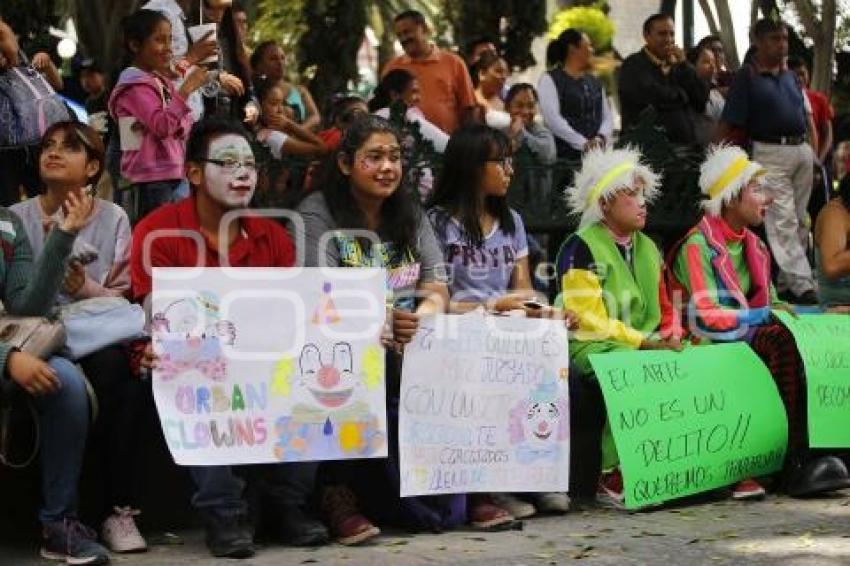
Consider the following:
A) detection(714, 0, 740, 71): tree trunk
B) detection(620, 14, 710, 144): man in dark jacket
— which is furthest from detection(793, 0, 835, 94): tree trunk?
detection(620, 14, 710, 144): man in dark jacket

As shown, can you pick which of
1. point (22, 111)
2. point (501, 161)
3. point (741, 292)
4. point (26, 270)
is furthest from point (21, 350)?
point (741, 292)

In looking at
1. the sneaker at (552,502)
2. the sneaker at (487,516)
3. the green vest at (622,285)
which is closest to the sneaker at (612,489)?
the sneaker at (552,502)

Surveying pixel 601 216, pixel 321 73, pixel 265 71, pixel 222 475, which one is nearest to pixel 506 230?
pixel 601 216

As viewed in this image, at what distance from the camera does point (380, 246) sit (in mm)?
7770

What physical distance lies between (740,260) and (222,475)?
3107 millimetres

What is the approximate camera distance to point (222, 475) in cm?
700

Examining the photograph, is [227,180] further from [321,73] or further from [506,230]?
[321,73]

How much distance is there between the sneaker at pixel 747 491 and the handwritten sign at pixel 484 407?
0.97m

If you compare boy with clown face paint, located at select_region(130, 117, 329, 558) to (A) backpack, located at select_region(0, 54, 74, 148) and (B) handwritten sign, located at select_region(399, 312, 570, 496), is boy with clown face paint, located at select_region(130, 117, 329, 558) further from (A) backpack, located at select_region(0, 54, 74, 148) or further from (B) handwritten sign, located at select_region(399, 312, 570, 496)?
(A) backpack, located at select_region(0, 54, 74, 148)

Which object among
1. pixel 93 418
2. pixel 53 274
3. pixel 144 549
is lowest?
pixel 144 549

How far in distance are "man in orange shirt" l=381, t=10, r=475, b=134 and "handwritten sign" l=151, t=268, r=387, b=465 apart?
16.0 ft

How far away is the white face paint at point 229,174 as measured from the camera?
729 cm

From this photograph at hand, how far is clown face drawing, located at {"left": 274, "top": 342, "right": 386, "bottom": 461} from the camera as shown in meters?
7.18

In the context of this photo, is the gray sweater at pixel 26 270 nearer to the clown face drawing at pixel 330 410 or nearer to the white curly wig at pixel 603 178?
the clown face drawing at pixel 330 410
